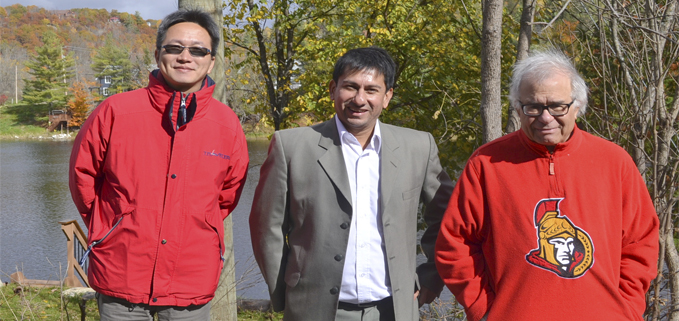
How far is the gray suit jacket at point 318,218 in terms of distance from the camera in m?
2.20

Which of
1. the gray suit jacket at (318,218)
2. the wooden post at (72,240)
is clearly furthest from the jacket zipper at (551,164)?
the wooden post at (72,240)

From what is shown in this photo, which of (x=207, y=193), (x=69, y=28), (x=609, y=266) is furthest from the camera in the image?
(x=69, y=28)

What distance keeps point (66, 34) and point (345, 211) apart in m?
124

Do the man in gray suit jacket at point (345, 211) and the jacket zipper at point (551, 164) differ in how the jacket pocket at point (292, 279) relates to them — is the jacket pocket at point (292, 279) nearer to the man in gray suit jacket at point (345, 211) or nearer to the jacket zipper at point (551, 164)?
the man in gray suit jacket at point (345, 211)

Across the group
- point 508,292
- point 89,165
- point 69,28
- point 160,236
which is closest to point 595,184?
point 508,292

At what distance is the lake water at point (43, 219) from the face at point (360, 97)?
3.87 m

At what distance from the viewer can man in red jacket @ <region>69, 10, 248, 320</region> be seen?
87.6 inches

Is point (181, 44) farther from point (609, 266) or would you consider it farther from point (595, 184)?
point (609, 266)

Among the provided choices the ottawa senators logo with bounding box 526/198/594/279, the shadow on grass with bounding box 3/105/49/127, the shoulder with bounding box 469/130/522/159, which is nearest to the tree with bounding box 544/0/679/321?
the shoulder with bounding box 469/130/522/159

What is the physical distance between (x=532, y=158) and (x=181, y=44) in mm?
1499

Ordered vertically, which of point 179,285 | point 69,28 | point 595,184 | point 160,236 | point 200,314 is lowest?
point 200,314

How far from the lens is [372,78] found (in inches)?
88.7

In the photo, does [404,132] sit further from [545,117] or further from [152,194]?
[152,194]

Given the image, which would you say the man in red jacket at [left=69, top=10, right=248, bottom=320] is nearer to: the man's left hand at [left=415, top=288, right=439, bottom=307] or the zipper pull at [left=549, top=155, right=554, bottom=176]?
the man's left hand at [left=415, top=288, right=439, bottom=307]
